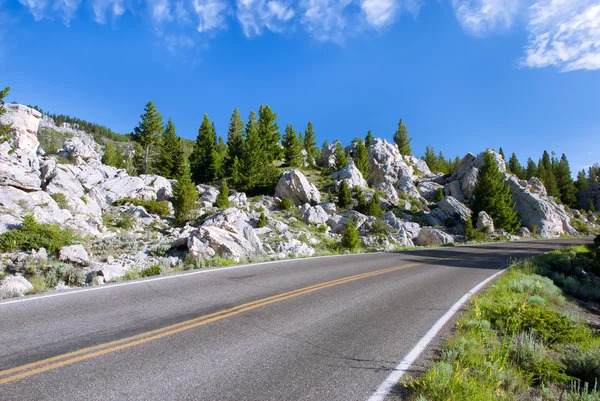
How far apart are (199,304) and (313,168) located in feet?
199

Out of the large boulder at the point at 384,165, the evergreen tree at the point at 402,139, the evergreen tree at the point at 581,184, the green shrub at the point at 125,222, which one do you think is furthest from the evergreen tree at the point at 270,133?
the evergreen tree at the point at 581,184

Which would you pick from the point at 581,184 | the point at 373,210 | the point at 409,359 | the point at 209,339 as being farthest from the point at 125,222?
the point at 581,184

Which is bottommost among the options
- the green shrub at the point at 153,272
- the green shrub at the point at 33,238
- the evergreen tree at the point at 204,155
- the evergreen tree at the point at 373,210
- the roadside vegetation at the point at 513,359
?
the roadside vegetation at the point at 513,359

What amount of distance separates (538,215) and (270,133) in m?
49.4

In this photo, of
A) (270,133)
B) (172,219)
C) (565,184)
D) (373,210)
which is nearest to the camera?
(172,219)

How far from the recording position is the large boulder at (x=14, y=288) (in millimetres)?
6367

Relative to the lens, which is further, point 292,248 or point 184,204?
point 184,204

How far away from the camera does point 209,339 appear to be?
4.47 meters

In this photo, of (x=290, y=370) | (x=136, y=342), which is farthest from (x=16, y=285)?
(x=290, y=370)

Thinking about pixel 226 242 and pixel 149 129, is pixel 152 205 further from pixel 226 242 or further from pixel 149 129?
pixel 149 129

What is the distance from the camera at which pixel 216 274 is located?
902 cm

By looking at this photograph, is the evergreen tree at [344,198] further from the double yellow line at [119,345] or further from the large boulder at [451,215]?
→ the double yellow line at [119,345]

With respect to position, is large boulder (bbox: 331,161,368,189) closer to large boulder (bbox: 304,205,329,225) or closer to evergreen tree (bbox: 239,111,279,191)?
evergreen tree (bbox: 239,111,279,191)

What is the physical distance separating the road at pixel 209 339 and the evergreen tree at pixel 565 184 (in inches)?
3803
